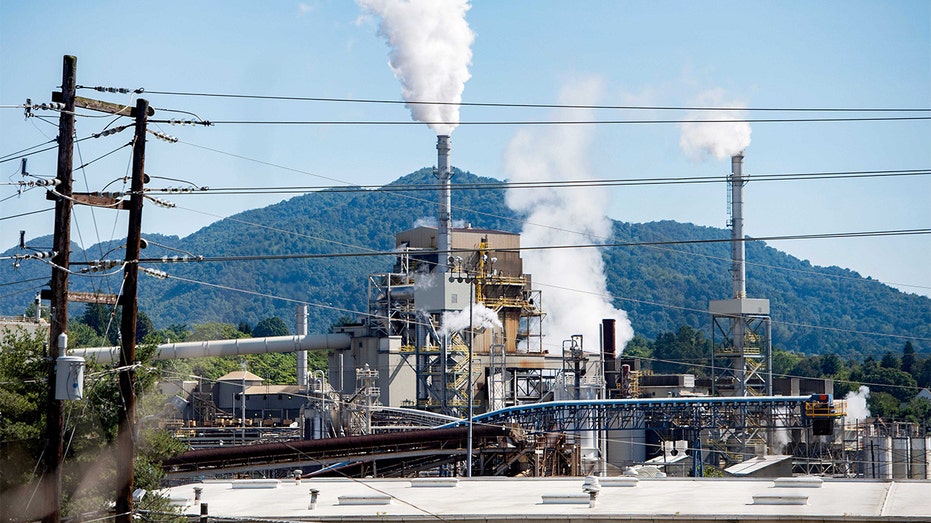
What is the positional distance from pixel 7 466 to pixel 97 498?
2670 mm

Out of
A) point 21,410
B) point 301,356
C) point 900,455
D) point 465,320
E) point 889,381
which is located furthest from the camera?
point 889,381

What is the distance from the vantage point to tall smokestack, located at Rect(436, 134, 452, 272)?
8994 centimetres

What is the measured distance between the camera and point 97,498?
31359 mm

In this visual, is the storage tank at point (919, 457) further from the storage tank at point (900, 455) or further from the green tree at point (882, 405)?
the green tree at point (882, 405)

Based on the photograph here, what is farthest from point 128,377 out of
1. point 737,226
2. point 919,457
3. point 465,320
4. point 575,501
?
point 737,226

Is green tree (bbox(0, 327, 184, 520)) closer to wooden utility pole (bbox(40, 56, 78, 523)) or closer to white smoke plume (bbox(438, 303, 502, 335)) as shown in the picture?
wooden utility pole (bbox(40, 56, 78, 523))

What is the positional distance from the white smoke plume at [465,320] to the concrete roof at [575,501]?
4151 centimetres

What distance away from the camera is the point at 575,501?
3384cm

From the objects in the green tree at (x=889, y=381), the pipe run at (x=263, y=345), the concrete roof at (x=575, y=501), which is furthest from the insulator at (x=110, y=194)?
the green tree at (x=889, y=381)

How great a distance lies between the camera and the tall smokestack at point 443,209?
89.9 meters

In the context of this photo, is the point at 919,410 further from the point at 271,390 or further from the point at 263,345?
the point at 263,345

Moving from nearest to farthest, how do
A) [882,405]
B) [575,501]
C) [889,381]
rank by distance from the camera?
[575,501] < [882,405] < [889,381]

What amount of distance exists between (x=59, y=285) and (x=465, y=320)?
60903 mm

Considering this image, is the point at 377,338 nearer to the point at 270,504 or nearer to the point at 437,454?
the point at 437,454
